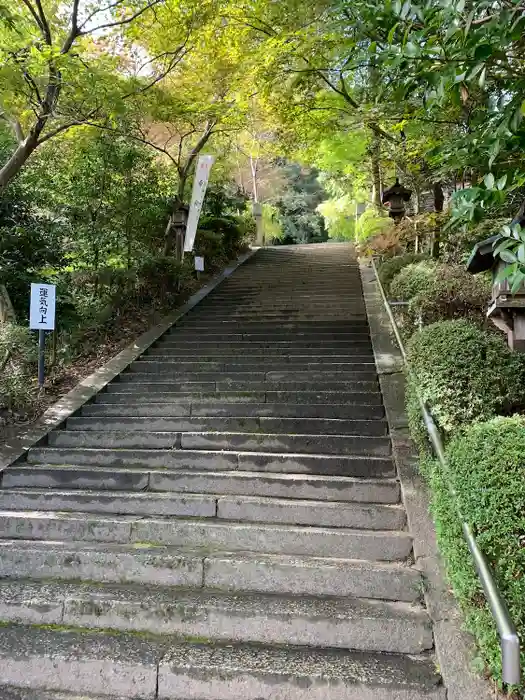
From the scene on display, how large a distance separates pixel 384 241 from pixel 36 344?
682 centimetres

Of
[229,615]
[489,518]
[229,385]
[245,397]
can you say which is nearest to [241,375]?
[229,385]

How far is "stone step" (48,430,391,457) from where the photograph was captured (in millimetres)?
4914

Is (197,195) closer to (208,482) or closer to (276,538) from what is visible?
(208,482)

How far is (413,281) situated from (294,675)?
5.99 meters

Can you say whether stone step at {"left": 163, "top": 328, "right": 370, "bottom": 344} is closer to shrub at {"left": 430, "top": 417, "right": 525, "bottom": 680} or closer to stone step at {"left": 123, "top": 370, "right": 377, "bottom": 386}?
stone step at {"left": 123, "top": 370, "right": 377, "bottom": 386}

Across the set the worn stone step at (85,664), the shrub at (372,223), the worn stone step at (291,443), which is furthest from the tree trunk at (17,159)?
the shrub at (372,223)

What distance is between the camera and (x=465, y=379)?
4160 millimetres

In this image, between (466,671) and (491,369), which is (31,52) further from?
(466,671)

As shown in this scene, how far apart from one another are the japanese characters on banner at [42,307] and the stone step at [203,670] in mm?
4067

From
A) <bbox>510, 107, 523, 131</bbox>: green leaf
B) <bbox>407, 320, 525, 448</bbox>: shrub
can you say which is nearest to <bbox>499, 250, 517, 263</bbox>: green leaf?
<bbox>510, 107, 523, 131</bbox>: green leaf

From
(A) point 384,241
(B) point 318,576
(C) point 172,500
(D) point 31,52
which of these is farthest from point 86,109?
(B) point 318,576

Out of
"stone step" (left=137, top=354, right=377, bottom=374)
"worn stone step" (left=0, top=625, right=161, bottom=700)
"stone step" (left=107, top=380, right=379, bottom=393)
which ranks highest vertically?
"stone step" (left=137, top=354, right=377, bottom=374)

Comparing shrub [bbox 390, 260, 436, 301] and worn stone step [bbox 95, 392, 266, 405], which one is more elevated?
shrub [bbox 390, 260, 436, 301]

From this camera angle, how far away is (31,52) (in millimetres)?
6082
